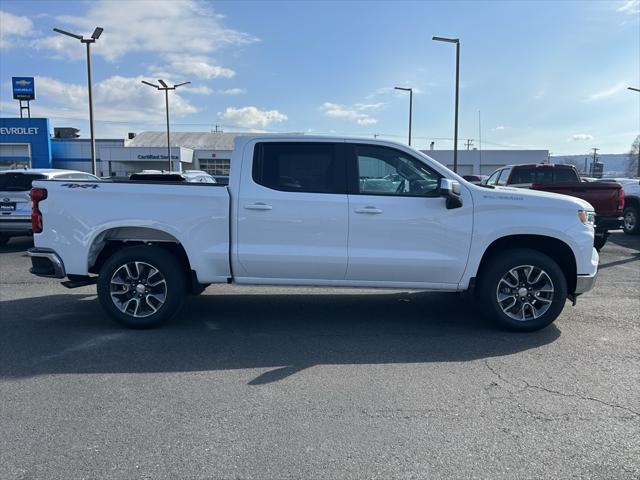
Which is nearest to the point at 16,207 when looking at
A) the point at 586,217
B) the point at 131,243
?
the point at 131,243

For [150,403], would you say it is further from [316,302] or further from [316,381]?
[316,302]

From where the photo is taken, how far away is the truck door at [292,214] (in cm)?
530

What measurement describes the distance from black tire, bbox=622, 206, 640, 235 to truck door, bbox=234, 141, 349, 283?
Answer: 1224 cm

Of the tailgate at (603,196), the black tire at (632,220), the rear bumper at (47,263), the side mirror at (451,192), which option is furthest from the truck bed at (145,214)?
the black tire at (632,220)

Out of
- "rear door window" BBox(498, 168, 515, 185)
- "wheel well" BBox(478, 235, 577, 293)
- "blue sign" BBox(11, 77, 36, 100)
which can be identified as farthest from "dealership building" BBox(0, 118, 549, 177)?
"wheel well" BBox(478, 235, 577, 293)

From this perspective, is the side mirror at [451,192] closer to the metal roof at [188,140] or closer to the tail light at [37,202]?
the tail light at [37,202]

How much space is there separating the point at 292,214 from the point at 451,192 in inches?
65.3

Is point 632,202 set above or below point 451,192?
below

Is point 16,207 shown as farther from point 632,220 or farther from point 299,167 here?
point 632,220

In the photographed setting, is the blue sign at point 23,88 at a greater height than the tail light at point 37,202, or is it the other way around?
the blue sign at point 23,88

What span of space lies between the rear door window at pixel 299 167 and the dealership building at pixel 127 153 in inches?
1780

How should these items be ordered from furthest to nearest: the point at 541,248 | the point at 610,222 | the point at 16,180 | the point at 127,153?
1. the point at 127,153
2. the point at 16,180
3. the point at 610,222
4. the point at 541,248

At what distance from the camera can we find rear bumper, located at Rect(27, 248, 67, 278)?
5.50 m

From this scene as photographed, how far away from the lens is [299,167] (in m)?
5.47
